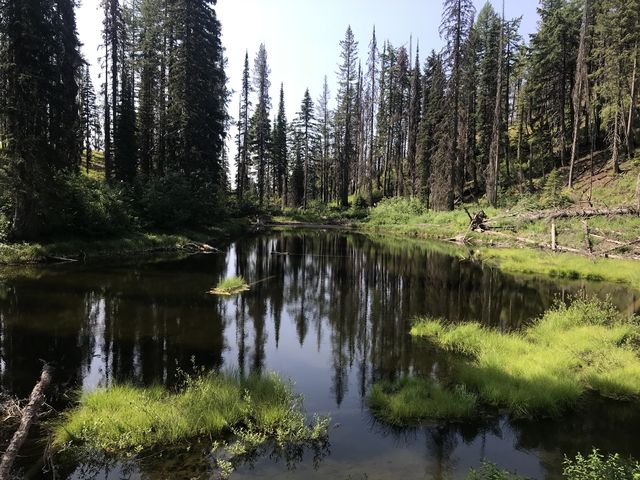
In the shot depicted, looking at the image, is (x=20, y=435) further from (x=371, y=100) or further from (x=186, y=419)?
(x=371, y=100)

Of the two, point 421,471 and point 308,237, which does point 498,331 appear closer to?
point 421,471

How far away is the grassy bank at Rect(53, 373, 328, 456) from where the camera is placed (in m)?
5.85

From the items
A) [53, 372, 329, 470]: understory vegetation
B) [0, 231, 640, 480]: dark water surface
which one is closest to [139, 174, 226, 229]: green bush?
[0, 231, 640, 480]: dark water surface

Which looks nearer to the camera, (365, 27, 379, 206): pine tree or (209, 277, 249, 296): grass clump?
(209, 277, 249, 296): grass clump

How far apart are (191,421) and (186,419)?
76 millimetres

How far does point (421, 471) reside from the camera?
570 cm

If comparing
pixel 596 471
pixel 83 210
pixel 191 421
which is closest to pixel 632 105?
pixel 596 471

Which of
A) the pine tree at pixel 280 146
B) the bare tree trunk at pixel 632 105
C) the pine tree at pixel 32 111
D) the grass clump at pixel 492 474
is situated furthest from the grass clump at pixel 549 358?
the pine tree at pixel 280 146

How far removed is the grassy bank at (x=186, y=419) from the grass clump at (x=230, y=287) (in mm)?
8137

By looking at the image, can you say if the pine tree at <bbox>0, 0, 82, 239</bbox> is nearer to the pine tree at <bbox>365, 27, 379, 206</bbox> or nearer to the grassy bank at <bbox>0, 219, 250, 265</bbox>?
the grassy bank at <bbox>0, 219, 250, 265</bbox>

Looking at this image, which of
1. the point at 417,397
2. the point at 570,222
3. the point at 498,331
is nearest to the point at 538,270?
the point at 570,222

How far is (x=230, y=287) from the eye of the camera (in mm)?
15641

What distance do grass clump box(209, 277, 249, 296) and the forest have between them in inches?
364

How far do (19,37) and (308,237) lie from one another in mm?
23903
